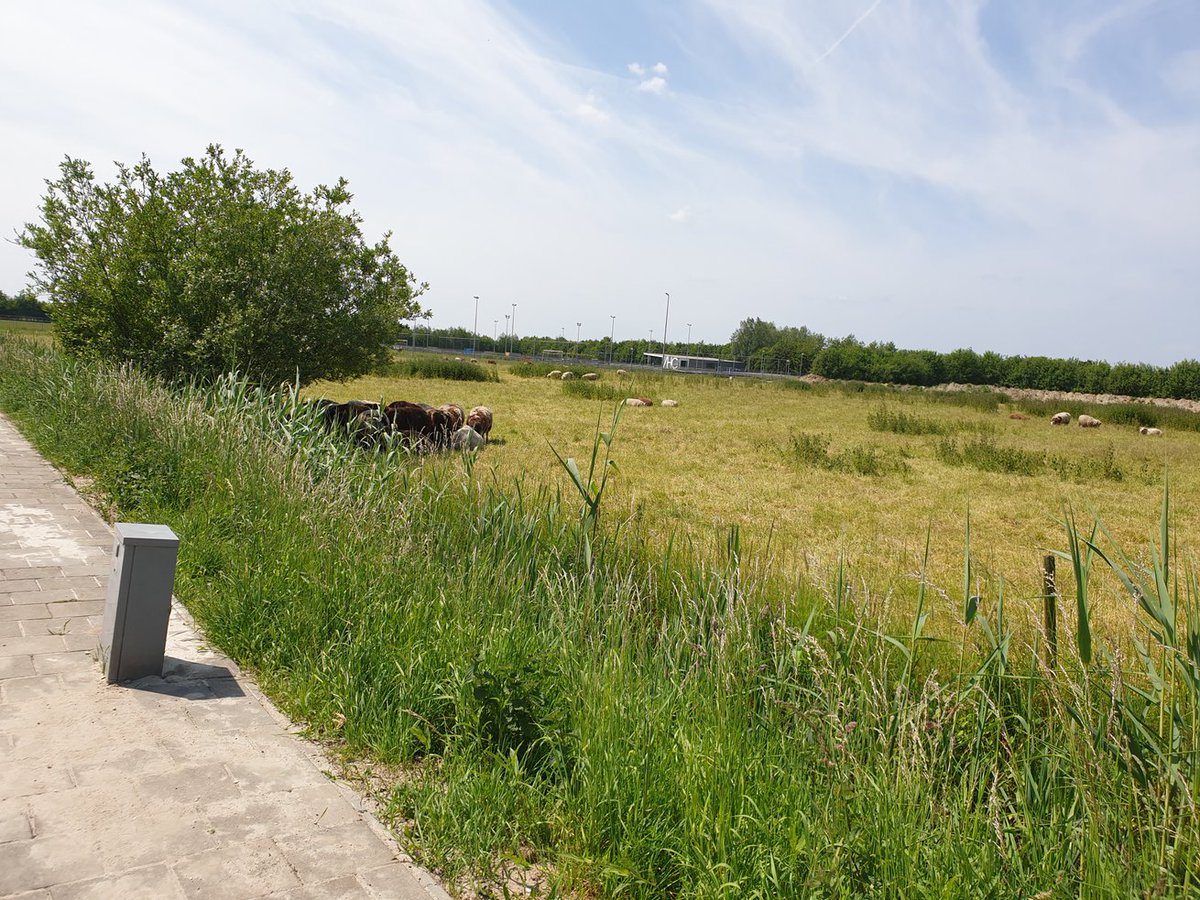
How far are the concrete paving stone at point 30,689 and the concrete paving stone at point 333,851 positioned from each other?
162 centimetres

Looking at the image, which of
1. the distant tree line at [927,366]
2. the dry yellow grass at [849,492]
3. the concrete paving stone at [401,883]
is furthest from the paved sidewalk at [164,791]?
the distant tree line at [927,366]

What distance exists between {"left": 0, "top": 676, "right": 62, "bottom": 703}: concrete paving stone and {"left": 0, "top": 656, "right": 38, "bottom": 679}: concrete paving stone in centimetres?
5

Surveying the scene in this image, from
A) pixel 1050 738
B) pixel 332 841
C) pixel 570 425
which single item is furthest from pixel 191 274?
pixel 1050 738

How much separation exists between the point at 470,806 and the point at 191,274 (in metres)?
10.5

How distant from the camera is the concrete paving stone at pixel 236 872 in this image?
2.51 meters

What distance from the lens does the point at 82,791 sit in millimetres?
2977

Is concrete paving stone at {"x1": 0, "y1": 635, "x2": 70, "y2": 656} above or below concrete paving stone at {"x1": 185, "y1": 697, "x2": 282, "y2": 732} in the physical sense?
below

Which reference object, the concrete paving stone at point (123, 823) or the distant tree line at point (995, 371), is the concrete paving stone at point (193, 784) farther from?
the distant tree line at point (995, 371)

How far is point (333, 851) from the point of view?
9.04 feet

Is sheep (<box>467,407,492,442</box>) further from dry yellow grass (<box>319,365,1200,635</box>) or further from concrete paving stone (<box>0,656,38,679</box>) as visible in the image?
concrete paving stone (<box>0,656,38,679</box>)

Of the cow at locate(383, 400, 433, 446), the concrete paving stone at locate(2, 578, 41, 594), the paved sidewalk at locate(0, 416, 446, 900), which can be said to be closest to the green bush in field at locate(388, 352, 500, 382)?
the cow at locate(383, 400, 433, 446)

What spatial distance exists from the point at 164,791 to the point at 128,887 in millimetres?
564

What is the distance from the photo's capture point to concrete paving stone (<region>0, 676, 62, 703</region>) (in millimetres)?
3645

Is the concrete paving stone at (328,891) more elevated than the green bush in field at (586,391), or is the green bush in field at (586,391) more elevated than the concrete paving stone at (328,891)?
the green bush in field at (586,391)
